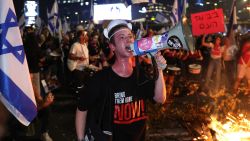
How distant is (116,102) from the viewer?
3494mm

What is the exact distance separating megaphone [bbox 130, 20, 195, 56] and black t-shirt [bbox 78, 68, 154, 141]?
394 millimetres

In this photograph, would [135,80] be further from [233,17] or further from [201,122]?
[233,17]

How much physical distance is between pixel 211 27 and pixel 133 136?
332 inches

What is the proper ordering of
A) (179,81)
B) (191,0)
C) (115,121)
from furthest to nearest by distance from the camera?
(191,0) < (179,81) < (115,121)

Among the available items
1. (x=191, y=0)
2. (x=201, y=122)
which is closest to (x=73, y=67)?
(x=201, y=122)

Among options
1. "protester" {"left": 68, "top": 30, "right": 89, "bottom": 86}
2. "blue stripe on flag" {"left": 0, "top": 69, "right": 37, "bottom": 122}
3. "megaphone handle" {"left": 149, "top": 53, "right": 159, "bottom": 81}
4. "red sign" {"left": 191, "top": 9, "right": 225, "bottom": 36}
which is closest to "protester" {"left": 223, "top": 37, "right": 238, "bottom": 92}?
"red sign" {"left": 191, "top": 9, "right": 225, "bottom": 36}

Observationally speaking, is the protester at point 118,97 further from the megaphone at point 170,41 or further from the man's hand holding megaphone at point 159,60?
the megaphone at point 170,41

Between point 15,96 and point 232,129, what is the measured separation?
474 centimetres

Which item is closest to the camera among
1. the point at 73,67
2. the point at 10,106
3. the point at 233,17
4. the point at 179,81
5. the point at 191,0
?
the point at 10,106

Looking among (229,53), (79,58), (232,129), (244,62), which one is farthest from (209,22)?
(232,129)

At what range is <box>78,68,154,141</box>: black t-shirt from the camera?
3471 millimetres

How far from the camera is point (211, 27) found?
1131 cm

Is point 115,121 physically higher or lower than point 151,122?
higher

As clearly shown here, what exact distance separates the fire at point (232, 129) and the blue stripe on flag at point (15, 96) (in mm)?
4165
